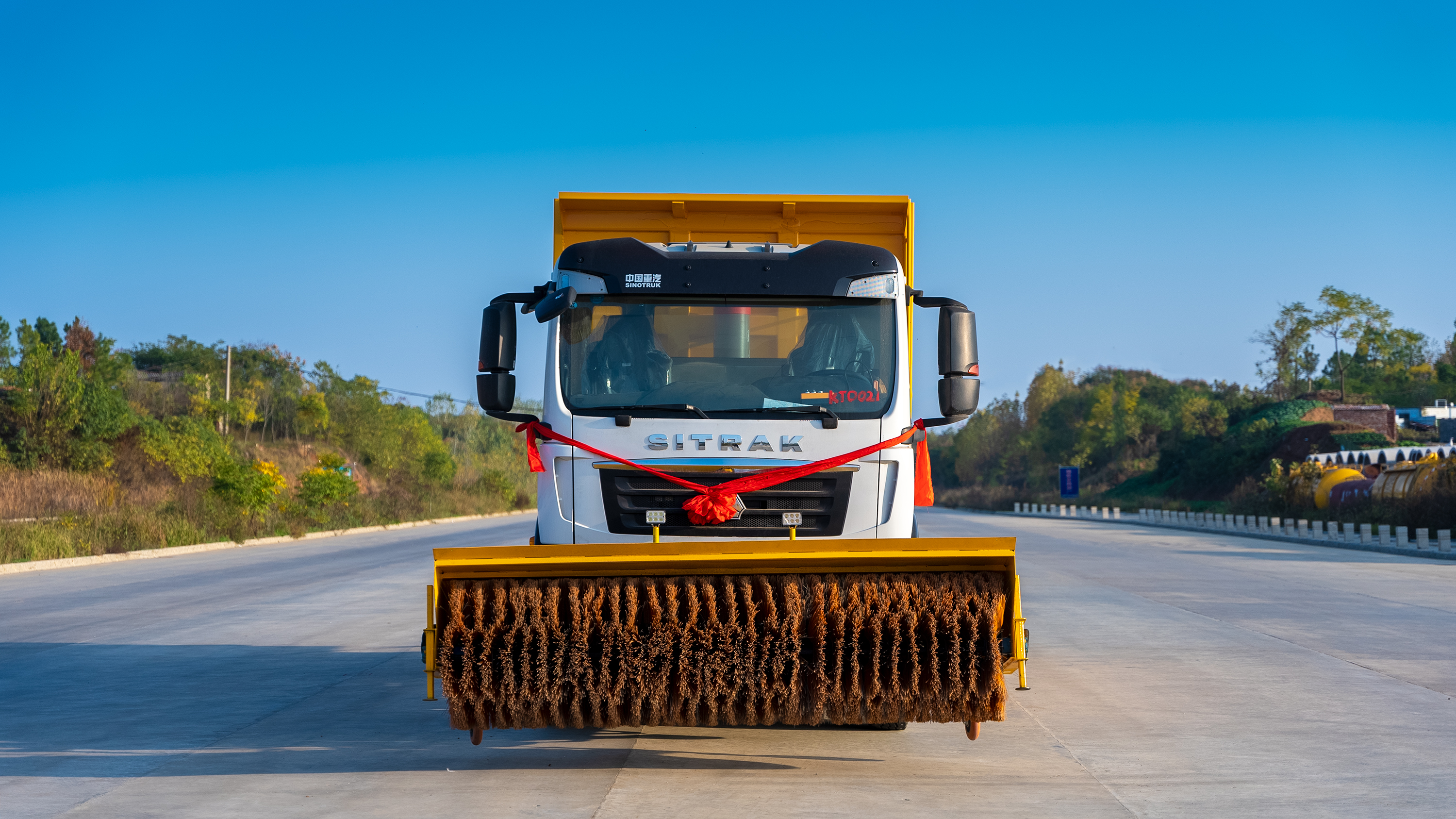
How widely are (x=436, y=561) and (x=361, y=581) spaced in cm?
1431

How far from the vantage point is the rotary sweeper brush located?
226 inches

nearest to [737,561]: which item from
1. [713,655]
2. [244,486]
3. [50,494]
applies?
[713,655]

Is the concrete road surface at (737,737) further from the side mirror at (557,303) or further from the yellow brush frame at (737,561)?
the side mirror at (557,303)

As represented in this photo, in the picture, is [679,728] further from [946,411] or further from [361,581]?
[361,581]

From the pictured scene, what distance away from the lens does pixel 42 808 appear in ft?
18.9

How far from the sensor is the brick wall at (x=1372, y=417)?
70875 mm

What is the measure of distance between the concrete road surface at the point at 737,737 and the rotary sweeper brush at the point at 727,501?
541 millimetres

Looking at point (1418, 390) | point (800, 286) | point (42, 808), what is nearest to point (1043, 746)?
point (800, 286)

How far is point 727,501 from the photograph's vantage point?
22.3ft

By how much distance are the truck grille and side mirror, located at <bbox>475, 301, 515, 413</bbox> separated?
0.91 meters

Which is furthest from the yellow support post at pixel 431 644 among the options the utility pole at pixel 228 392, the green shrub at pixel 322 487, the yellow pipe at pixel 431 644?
the utility pole at pixel 228 392

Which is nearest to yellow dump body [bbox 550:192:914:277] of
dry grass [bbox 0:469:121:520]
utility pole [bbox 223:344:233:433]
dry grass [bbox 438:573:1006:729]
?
dry grass [bbox 438:573:1006:729]

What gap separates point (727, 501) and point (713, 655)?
4.13 ft

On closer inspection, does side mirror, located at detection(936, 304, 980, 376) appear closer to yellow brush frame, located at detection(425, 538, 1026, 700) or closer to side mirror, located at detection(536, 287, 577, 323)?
yellow brush frame, located at detection(425, 538, 1026, 700)
